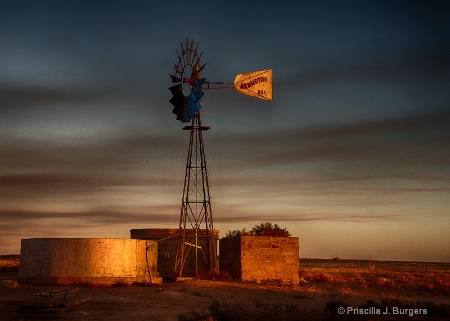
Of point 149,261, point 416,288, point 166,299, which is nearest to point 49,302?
point 166,299

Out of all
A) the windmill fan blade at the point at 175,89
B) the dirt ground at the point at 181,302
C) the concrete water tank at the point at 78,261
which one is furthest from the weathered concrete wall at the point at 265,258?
the windmill fan blade at the point at 175,89

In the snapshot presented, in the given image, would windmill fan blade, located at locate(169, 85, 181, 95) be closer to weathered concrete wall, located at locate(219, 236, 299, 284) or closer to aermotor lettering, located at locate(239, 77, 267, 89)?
aermotor lettering, located at locate(239, 77, 267, 89)

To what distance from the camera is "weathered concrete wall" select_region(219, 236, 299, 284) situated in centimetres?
2942

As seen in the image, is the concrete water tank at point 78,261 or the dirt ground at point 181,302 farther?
the concrete water tank at point 78,261

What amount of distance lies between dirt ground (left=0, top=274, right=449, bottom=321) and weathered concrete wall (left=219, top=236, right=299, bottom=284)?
129cm

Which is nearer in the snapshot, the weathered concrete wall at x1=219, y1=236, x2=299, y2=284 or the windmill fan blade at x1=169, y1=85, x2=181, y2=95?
the weathered concrete wall at x1=219, y1=236, x2=299, y2=284

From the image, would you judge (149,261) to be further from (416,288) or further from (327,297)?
(416,288)

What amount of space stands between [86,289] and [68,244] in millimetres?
2788

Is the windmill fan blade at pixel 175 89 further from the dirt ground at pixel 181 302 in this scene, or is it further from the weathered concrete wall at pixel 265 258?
the dirt ground at pixel 181 302

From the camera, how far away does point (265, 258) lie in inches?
1171

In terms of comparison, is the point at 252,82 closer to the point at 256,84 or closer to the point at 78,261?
the point at 256,84

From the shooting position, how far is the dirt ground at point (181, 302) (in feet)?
52.9

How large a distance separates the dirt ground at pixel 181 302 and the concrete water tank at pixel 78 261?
64 cm

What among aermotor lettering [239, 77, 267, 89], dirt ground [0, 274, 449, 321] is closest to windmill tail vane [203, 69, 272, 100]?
aermotor lettering [239, 77, 267, 89]
